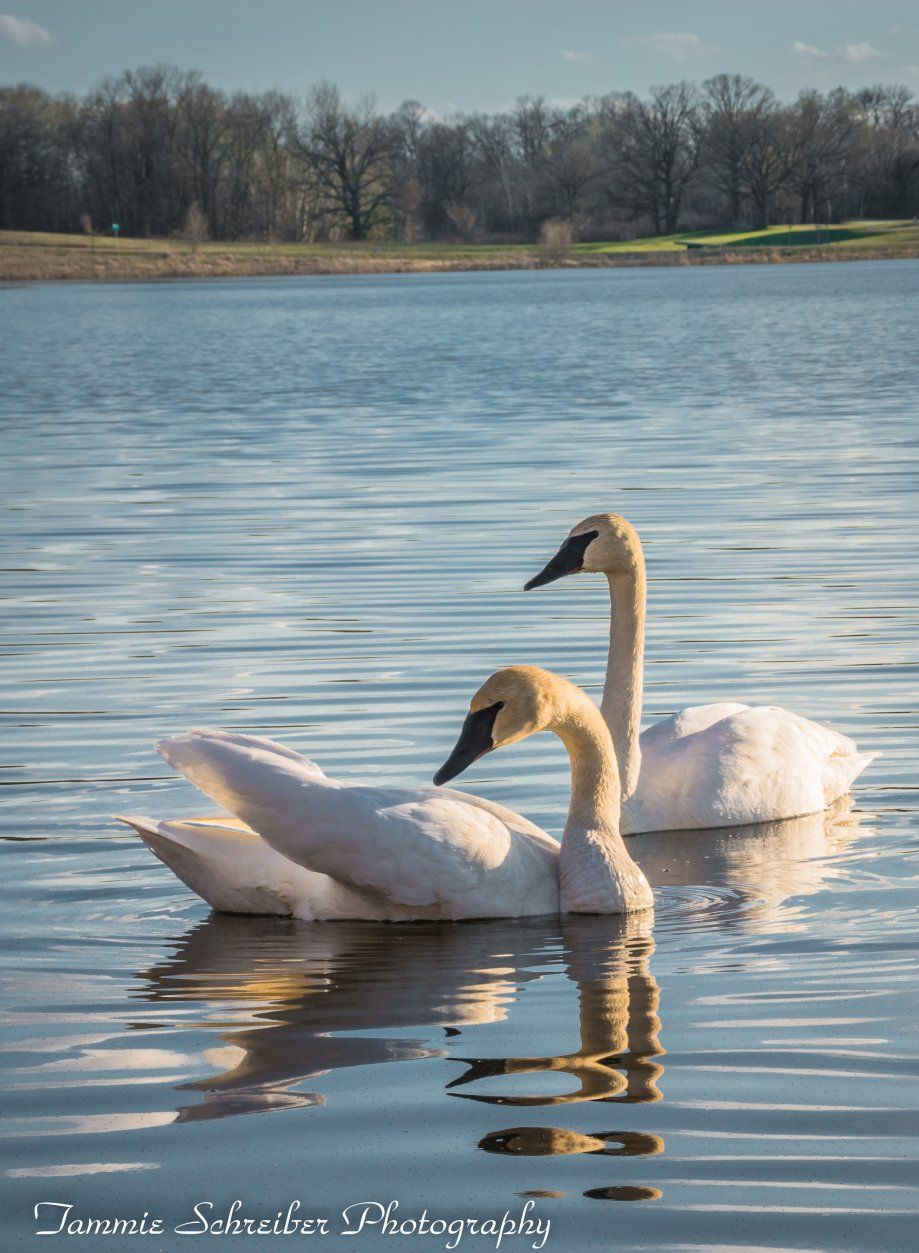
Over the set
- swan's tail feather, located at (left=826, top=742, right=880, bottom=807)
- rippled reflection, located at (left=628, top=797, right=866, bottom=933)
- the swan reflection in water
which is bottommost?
rippled reflection, located at (left=628, top=797, right=866, bottom=933)

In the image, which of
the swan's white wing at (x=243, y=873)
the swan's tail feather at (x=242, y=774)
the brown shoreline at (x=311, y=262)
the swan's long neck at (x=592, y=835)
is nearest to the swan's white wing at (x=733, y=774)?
the swan's long neck at (x=592, y=835)

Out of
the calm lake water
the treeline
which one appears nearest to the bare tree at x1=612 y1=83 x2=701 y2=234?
the treeline

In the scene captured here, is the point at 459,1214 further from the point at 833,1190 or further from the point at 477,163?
the point at 477,163

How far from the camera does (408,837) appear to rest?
581 cm

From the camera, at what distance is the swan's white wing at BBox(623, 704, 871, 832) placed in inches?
286

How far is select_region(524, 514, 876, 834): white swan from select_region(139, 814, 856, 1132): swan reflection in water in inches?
11.5

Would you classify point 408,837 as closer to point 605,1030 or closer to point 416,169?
Answer: point 605,1030

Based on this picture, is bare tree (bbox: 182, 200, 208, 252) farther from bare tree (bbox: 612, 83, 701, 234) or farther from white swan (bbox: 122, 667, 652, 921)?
white swan (bbox: 122, 667, 652, 921)

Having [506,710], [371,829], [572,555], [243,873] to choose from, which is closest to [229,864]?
[243,873]

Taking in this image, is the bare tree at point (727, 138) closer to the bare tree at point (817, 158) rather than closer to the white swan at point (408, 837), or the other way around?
the bare tree at point (817, 158)

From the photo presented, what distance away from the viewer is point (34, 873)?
21.4 feet

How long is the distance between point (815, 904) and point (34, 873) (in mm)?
2508

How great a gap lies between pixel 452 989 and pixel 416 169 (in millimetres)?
140090

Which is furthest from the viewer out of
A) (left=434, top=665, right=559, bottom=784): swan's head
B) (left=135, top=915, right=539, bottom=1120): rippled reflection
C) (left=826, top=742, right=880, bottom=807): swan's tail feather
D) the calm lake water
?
(left=826, top=742, right=880, bottom=807): swan's tail feather
